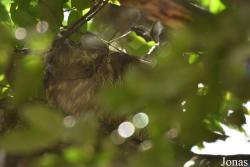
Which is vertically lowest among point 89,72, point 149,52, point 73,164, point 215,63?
point 73,164

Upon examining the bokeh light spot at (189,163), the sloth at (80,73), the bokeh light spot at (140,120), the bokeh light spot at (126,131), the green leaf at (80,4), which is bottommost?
the bokeh light spot at (189,163)

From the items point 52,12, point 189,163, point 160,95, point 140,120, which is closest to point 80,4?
point 52,12

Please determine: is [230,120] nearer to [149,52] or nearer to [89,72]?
[89,72]

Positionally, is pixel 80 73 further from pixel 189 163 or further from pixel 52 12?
pixel 189 163

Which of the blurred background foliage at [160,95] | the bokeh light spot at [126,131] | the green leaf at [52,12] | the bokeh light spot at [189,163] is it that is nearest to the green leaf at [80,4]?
the green leaf at [52,12]

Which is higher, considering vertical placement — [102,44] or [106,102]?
[102,44]

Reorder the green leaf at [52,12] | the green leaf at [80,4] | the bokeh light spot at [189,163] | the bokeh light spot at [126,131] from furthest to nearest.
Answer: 1. the green leaf at [80,4]
2. the green leaf at [52,12]
3. the bokeh light spot at [189,163]
4. the bokeh light spot at [126,131]

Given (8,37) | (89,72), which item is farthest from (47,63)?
(8,37)

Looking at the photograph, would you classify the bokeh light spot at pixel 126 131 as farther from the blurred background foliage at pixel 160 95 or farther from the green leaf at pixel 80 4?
the green leaf at pixel 80 4

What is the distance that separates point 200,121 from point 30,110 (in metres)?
0.21

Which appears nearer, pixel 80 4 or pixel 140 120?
pixel 140 120

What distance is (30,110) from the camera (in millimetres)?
527

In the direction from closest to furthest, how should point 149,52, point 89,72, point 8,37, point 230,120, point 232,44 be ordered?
point 232,44
point 8,37
point 230,120
point 89,72
point 149,52

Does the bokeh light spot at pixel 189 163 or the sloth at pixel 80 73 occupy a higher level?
the sloth at pixel 80 73
